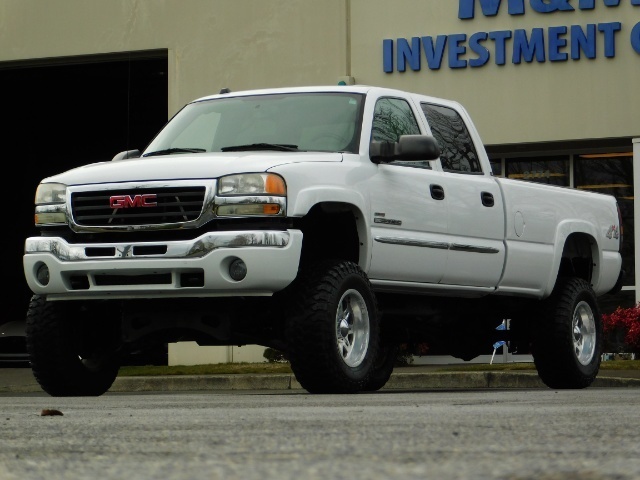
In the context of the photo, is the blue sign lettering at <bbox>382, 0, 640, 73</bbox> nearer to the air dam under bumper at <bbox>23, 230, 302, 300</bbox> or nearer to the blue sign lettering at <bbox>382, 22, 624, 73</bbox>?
the blue sign lettering at <bbox>382, 22, 624, 73</bbox>

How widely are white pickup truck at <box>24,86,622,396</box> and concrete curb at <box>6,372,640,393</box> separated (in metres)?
2.98

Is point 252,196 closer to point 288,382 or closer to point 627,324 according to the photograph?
point 288,382

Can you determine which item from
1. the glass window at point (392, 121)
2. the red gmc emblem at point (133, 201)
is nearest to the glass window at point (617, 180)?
the glass window at point (392, 121)

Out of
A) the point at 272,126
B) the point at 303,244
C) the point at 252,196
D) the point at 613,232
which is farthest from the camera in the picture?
the point at 613,232

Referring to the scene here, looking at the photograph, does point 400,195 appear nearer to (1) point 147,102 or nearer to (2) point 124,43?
(2) point 124,43

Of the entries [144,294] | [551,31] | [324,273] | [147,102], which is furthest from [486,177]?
[147,102]

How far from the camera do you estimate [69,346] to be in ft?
32.8

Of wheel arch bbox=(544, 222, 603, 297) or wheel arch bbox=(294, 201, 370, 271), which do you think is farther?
wheel arch bbox=(544, 222, 603, 297)

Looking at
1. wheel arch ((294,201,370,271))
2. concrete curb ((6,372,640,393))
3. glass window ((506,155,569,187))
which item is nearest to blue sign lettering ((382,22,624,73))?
glass window ((506,155,569,187))

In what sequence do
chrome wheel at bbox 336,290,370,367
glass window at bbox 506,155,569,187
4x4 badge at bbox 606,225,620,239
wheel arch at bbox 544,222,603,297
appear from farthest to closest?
glass window at bbox 506,155,569,187
4x4 badge at bbox 606,225,620,239
wheel arch at bbox 544,222,603,297
chrome wheel at bbox 336,290,370,367

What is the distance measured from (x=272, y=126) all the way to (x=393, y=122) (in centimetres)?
91

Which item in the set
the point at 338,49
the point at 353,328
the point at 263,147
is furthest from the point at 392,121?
the point at 338,49

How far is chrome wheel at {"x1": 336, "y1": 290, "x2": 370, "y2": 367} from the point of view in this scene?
945 centimetres

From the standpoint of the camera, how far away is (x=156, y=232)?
30.8 ft
